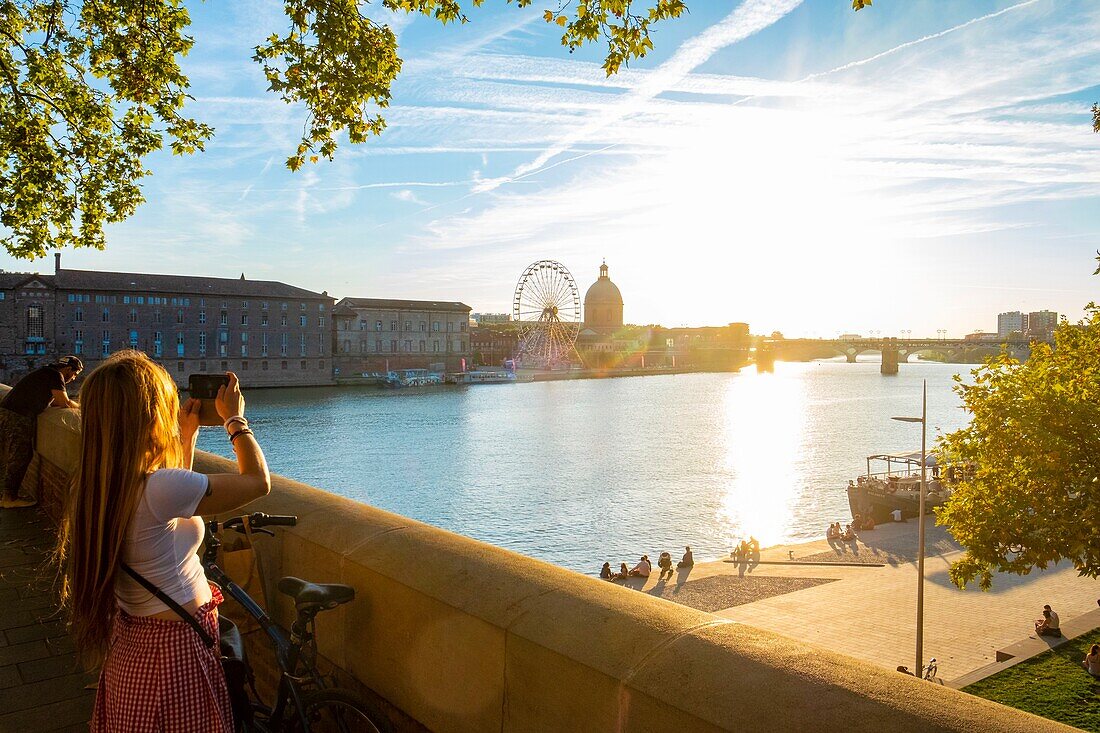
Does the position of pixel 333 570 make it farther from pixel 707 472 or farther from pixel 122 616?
pixel 707 472

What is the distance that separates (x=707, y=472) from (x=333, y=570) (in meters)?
52.3

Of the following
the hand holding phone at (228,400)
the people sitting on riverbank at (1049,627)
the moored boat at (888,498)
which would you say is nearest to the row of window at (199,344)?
the moored boat at (888,498)

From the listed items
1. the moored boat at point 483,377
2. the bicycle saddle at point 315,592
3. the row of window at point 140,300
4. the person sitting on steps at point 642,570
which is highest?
the row of window at point 140,300

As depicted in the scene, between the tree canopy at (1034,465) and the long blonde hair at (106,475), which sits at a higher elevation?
the long blonde hair at (106,475)

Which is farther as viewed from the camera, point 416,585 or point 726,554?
point 726,554

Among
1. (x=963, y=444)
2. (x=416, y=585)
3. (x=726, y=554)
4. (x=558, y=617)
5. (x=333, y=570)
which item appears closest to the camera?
(x=558, y=617)

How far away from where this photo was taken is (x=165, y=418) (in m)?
2.54

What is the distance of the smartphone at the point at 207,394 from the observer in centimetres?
307

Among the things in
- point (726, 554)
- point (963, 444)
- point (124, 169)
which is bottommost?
point (726, 554)

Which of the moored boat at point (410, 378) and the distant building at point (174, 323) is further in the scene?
the moored boat at point (410, 378)

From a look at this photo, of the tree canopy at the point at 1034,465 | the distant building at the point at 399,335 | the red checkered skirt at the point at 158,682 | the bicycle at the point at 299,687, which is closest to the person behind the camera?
the red checkered skirt at the point at 158,682

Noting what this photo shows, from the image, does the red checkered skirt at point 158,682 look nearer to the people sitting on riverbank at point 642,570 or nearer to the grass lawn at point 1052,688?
the grass lawn at point 1052,688

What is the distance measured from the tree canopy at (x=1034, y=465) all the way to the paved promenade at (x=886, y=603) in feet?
17.3

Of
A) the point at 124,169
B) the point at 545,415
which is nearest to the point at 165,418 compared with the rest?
the point at 124,169
